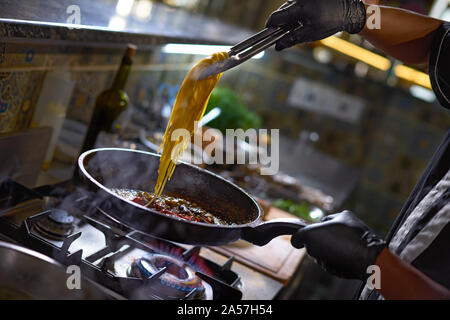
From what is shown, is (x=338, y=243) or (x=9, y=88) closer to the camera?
(x=338, y=243)

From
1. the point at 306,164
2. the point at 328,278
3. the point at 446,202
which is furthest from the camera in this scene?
the point at 306,164

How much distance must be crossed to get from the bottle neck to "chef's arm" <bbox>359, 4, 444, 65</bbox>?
3.12ft

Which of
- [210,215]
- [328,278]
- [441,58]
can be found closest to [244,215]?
[210,215]

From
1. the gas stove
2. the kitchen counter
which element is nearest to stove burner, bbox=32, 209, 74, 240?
the gas stove

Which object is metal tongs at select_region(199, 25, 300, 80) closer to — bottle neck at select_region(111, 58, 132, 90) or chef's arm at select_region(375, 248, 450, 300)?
chef's arm at select_region(375, 248, 450, 300)

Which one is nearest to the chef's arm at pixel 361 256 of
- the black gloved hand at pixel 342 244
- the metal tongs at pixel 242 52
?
the black gloved hand at pixel 342 244

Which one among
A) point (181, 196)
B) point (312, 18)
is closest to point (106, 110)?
point (181, 196)

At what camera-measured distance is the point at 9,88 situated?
1540 millimetres

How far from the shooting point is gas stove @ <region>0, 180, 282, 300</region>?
1.29 metres

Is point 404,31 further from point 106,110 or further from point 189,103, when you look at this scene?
point 106,110

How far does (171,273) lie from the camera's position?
142cm

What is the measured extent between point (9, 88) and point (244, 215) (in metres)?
0.89

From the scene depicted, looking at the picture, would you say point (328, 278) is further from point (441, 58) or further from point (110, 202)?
point (110, 202)

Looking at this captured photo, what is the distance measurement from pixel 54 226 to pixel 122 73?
79 centimetres
